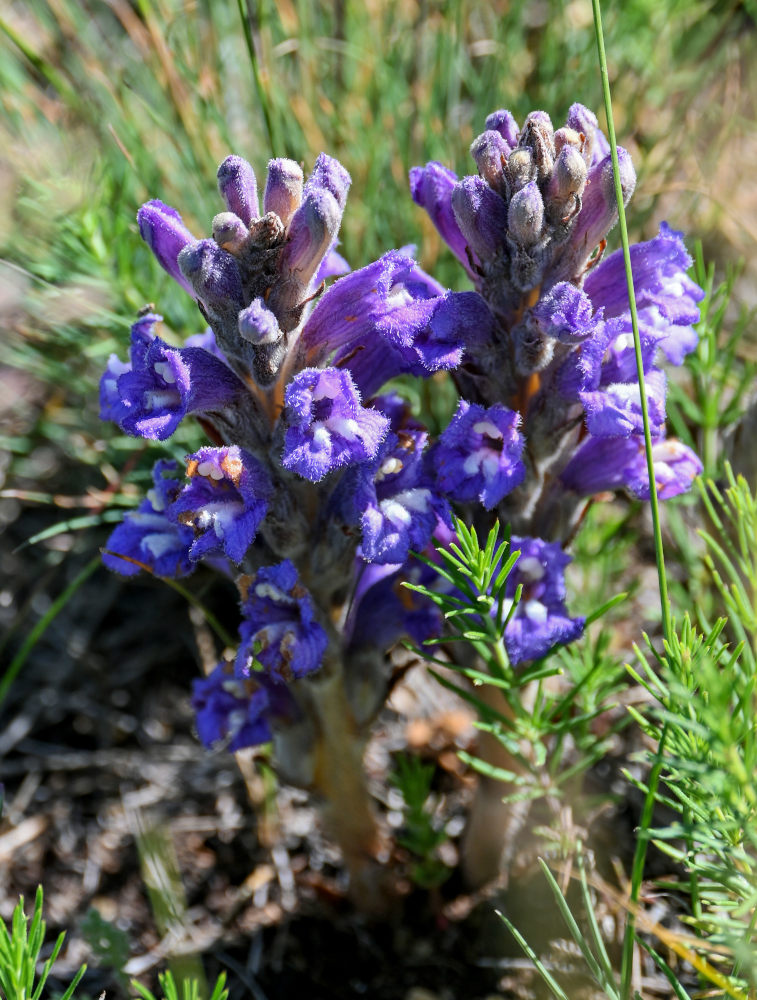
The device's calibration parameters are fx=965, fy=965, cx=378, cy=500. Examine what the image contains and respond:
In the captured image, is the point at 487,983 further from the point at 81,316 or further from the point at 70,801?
the point at 81,316

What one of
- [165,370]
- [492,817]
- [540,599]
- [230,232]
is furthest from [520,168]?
[492,817]

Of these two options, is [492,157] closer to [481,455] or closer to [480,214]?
[480,214]

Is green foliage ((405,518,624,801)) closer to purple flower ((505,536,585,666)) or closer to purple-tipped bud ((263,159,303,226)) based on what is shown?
purple flower ((505,536,585,666))

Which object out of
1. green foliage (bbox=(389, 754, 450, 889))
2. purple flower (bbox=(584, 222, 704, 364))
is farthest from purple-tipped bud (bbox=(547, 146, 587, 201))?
green foliage (bbox=(389, 754, 450, 889))

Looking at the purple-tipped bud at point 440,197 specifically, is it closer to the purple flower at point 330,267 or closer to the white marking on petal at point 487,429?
the purple flower at point 330,267

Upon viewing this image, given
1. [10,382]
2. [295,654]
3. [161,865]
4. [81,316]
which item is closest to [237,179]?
[295,654]

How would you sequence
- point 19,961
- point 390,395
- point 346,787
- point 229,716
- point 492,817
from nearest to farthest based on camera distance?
point 19,961, point 390,395, point 229,716, point 346,787, point 492,817

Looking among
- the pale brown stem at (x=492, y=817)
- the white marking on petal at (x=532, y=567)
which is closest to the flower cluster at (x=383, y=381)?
the white marking on petal at (x=532, y=567)
